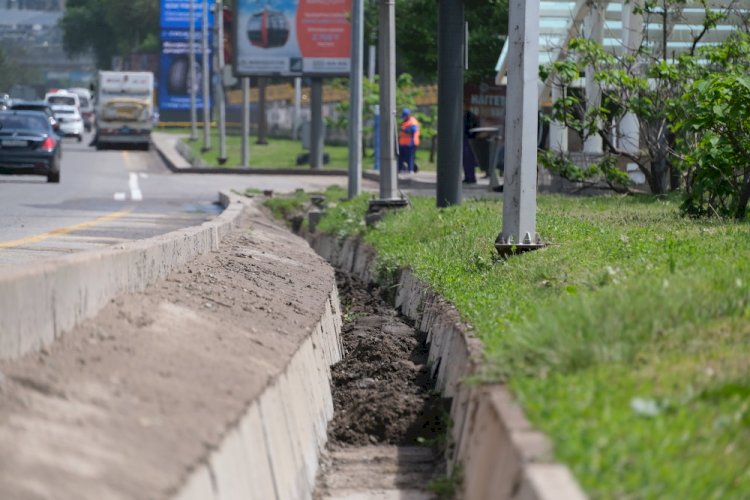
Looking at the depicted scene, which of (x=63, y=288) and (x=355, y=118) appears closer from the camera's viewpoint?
(x=63, y=288)

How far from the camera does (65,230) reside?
18422mm

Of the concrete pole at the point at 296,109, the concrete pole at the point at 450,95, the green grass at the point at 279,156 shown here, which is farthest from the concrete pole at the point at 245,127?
the concrete pole at the point at 450,95

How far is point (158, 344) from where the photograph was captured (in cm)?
723

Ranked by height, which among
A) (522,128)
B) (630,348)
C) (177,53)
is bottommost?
(630,348)

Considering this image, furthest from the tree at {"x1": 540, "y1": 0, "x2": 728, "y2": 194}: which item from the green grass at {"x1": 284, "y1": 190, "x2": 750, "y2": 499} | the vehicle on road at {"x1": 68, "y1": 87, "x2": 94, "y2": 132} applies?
the vehicle on road at {"x1": 68, "y1": 87, "x2": 94, "y2": 132}

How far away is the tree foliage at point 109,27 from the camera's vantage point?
115000 millimetres

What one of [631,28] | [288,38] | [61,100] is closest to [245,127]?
[288,38]

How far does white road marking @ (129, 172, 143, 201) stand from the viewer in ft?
95.6

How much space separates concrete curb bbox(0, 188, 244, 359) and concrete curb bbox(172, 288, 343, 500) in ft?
3.31

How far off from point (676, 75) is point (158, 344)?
41.6 ft

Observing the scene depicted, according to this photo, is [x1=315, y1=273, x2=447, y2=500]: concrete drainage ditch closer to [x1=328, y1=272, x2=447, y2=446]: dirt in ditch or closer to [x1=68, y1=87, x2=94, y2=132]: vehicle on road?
[x1=328, y1=272, x2=447, y2=446]: dirt in ditch

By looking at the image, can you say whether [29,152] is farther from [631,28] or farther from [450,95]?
[450,95]

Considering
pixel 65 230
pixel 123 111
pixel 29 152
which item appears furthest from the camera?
pixel 123 111

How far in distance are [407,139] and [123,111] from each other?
2546 centimetres
